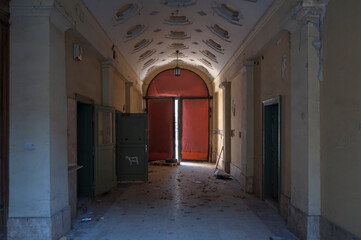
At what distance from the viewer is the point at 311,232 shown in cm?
409

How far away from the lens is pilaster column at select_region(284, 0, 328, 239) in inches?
162

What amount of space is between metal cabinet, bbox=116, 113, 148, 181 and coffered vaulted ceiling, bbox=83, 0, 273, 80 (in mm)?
2567

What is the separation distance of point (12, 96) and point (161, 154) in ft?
36.4

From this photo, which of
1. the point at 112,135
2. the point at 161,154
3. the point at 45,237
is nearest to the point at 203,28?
the point at 112,135

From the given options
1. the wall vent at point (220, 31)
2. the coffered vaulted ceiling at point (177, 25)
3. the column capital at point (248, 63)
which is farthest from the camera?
the wall vent at point (220, 31)

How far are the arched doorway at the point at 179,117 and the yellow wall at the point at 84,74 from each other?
293 inches

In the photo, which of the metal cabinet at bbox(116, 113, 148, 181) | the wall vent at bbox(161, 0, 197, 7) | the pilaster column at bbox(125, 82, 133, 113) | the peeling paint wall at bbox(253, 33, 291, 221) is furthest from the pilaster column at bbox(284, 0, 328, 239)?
the pilaster column at bbox(125, 82, 133, 113)

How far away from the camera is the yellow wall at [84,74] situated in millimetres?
5188

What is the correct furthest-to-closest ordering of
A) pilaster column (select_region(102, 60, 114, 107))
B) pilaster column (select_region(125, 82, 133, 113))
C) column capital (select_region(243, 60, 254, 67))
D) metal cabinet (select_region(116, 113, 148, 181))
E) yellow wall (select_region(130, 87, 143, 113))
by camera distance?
yellow wall (select_region(130, 87, 143, 113))
pilaster column (select_region(125, 82, 133, 113))
metal cabinet (select_region(116, 113, 148, 181))
pilaster column (select_region(102, 60, 114, 107))
column capital (select_region(243, 60, 254, 67))

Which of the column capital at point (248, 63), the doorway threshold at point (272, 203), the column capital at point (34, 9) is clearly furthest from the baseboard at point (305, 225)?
the column capital at point (34, 9)

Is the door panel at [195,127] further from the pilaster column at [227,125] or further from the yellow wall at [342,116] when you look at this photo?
the yellow wall at [342,116]

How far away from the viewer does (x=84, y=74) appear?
6.14 m

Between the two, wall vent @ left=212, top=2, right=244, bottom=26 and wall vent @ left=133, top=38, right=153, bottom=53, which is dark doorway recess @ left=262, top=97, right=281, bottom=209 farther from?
wall vent @ left=133, top=38, right=153, bottom=53

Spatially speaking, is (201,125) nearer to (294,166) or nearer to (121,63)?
(121,63)
